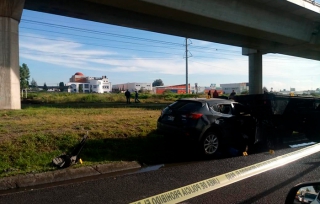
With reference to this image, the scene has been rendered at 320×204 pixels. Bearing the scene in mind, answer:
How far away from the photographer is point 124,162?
6.74m

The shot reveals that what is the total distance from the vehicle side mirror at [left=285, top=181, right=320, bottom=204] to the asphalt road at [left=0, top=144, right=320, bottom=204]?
2328 mm

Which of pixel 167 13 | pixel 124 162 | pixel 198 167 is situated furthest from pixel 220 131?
pixel 167 13

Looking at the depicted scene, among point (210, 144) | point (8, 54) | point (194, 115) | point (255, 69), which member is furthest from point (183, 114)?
point (255, 69)

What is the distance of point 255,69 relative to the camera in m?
30.8

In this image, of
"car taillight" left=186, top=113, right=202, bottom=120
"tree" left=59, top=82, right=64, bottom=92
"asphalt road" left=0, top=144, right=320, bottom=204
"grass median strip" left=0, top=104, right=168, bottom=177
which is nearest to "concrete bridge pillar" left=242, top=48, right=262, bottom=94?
"grass median strip" left=0, top=104, right=168, bottom=177

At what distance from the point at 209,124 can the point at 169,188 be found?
9.37 ft

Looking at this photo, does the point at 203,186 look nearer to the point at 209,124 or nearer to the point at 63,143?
the point at 209,124

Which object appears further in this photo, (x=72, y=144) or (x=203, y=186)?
(x=72, y=144)

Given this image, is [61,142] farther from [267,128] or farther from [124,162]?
[267,128]

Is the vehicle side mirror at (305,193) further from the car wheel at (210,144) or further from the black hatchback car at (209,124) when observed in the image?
the car wheel at (210,144)

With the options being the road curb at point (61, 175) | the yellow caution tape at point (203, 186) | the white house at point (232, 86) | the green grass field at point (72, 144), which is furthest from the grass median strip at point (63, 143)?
the white house at point (232, 86)

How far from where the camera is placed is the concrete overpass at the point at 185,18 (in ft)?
48.4

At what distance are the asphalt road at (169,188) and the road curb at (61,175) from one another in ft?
1.38

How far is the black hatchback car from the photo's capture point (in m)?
7.19
